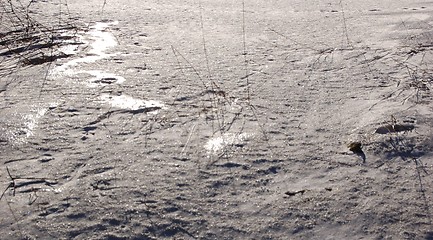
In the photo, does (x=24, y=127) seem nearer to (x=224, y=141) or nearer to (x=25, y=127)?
(x=25, y=127)

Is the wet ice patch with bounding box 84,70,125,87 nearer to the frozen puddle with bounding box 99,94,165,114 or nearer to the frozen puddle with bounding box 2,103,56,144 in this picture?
the frozen puddle with bounding box 99,94,165,114

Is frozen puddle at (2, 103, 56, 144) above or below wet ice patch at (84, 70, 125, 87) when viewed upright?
above

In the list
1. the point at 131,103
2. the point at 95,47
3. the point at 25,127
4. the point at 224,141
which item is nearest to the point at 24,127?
the point at 25,127

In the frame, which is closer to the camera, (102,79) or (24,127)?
(24,127)

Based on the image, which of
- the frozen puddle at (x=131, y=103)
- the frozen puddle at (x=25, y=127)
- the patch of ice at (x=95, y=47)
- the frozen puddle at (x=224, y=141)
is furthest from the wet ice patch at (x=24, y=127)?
the frozen puddle at (x=224, y=141)

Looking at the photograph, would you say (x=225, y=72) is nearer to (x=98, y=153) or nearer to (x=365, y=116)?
(x=365, y=116)

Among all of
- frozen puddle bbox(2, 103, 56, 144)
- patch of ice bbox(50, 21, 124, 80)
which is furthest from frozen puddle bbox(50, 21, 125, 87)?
frozen puddle bbox(2, 103, 56, 144)
